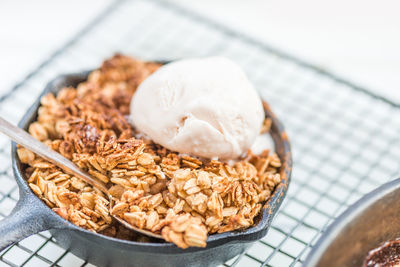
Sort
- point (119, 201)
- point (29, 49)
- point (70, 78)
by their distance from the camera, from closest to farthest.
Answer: point (119, 201) < point (70, 78) < point (29, 49)

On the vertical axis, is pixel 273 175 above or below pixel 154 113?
below

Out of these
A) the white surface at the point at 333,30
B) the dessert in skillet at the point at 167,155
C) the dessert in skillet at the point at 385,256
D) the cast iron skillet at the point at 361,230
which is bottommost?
the white surface at the point at 333,30

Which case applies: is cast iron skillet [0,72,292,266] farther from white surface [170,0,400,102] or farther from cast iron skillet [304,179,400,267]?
white surface [170,0,400,102]

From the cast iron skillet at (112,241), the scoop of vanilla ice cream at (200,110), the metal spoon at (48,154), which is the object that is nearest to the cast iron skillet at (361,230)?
the cast iron skillet at (112,241)

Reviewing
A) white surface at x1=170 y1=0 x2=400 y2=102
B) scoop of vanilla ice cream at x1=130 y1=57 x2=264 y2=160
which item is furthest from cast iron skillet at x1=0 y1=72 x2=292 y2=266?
white surface at x1=170 y1=0 x2=400 y2=102

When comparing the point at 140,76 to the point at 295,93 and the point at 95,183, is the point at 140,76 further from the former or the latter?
the point at 295,93

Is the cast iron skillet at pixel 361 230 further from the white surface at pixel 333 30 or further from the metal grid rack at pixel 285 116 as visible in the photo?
the white surface at pixel 333 30

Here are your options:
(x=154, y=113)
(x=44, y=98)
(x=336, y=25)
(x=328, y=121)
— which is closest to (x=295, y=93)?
(x=328, y=121)

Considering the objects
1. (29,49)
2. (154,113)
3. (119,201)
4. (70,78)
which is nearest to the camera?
(119,201)
